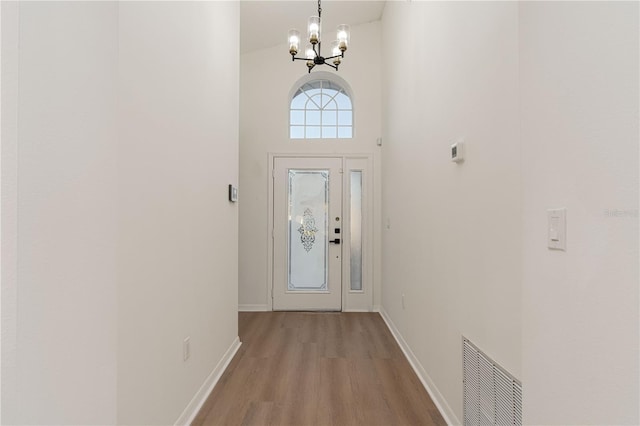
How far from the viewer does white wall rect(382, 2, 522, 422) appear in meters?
1.41

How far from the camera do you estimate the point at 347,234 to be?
15.0 feet

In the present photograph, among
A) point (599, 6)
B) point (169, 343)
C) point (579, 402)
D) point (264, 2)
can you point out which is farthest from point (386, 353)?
point (264, 2)

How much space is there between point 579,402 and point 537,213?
48 centimetres

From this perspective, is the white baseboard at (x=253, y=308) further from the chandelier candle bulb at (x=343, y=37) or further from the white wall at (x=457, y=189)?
the chandelier candle bulb at (x=343, y=37)

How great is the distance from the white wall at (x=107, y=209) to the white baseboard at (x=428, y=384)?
1.48 meters

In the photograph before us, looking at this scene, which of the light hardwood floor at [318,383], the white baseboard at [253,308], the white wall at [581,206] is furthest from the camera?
the white baseboard at [253,308]

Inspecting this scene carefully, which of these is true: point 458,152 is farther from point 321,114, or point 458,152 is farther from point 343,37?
point 321,114

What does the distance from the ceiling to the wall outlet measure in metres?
3.37

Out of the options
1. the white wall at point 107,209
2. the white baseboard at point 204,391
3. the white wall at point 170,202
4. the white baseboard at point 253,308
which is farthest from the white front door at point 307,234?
the white wall at point 107,209

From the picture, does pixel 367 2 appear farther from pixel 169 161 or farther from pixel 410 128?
pixel 169 161

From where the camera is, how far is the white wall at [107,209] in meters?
0.78

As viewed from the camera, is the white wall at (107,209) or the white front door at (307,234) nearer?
the white wall at (107,209)

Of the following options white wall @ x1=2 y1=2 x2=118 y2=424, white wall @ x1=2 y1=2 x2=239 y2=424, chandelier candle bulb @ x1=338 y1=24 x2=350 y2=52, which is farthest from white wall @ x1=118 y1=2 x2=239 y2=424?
chandelier candle bulb @ x1=338 y1=24 x2=350 y2=52

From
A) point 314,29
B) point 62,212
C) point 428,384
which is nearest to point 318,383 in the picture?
point 428,384
